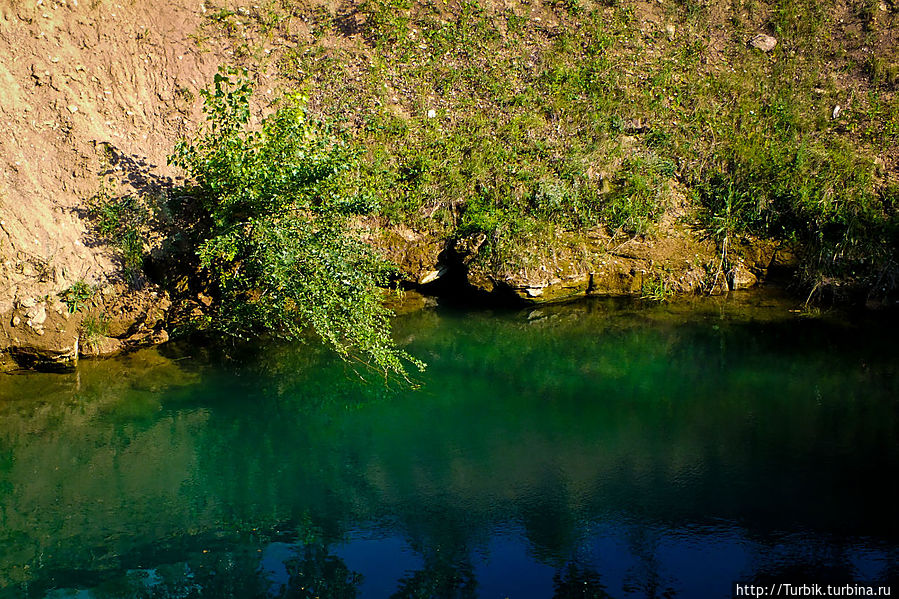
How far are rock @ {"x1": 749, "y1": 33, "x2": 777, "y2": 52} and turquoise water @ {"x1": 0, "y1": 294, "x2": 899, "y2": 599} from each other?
7802mm

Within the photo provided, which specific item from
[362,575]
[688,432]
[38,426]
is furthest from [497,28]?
[362,575]

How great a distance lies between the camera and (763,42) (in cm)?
1686

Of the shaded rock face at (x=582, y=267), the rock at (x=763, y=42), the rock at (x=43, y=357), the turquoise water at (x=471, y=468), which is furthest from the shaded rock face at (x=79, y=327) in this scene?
the rock at (x=763, y=42)

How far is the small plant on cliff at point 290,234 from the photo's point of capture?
9508 mm

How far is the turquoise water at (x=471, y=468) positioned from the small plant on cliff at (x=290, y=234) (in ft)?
3.02

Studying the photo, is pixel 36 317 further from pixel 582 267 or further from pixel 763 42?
pixel 763 42

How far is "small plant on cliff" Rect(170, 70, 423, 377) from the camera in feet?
31.2

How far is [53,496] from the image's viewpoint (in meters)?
7.48

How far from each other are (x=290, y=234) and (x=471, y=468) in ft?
13.1

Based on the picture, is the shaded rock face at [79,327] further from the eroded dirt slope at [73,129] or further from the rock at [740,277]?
the rock at [740,277]

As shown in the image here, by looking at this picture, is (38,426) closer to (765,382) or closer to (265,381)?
(265,381)

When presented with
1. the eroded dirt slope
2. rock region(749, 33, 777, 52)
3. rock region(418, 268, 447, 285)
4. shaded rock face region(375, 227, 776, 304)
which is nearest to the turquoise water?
the eroded dirt slope

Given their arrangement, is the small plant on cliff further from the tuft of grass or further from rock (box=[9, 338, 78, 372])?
rock (box=[9, 338, 78, 372])

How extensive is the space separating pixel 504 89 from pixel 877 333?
829 centimetres
